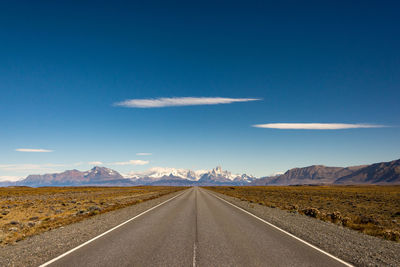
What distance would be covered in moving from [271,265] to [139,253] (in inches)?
146

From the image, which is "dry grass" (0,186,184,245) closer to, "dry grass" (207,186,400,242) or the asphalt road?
the asphalt road

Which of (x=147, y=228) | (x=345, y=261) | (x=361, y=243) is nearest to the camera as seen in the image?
(x=345, y=261)

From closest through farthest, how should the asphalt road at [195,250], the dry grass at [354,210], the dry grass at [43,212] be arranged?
1. the asphalt road at [195,250]
2. the dry grass at [43,212]
3. the dry grass at [354,210]

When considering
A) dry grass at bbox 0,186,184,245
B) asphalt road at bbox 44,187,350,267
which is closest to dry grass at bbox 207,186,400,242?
asphalt road at bbox 44,187,350,267

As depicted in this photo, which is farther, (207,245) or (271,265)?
(207,245)

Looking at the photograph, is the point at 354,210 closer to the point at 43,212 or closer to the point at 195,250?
the point at 195,250

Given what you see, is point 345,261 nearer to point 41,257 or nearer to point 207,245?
point 207,245

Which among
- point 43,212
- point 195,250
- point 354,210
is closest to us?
point 195,250

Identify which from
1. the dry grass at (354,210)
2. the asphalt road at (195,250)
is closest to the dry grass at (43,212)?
the asphalt road at (195,250)

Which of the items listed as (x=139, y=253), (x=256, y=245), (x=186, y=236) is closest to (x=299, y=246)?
(x=256, y=245)

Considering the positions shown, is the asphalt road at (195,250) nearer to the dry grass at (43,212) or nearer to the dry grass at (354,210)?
the dry grass at (43,212)

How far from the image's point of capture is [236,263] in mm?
6445

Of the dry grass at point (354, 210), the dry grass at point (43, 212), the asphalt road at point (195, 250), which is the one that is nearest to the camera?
the asphalt road at point (195, 250)

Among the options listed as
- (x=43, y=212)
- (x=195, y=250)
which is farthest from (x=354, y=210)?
(x=43, y=212)
